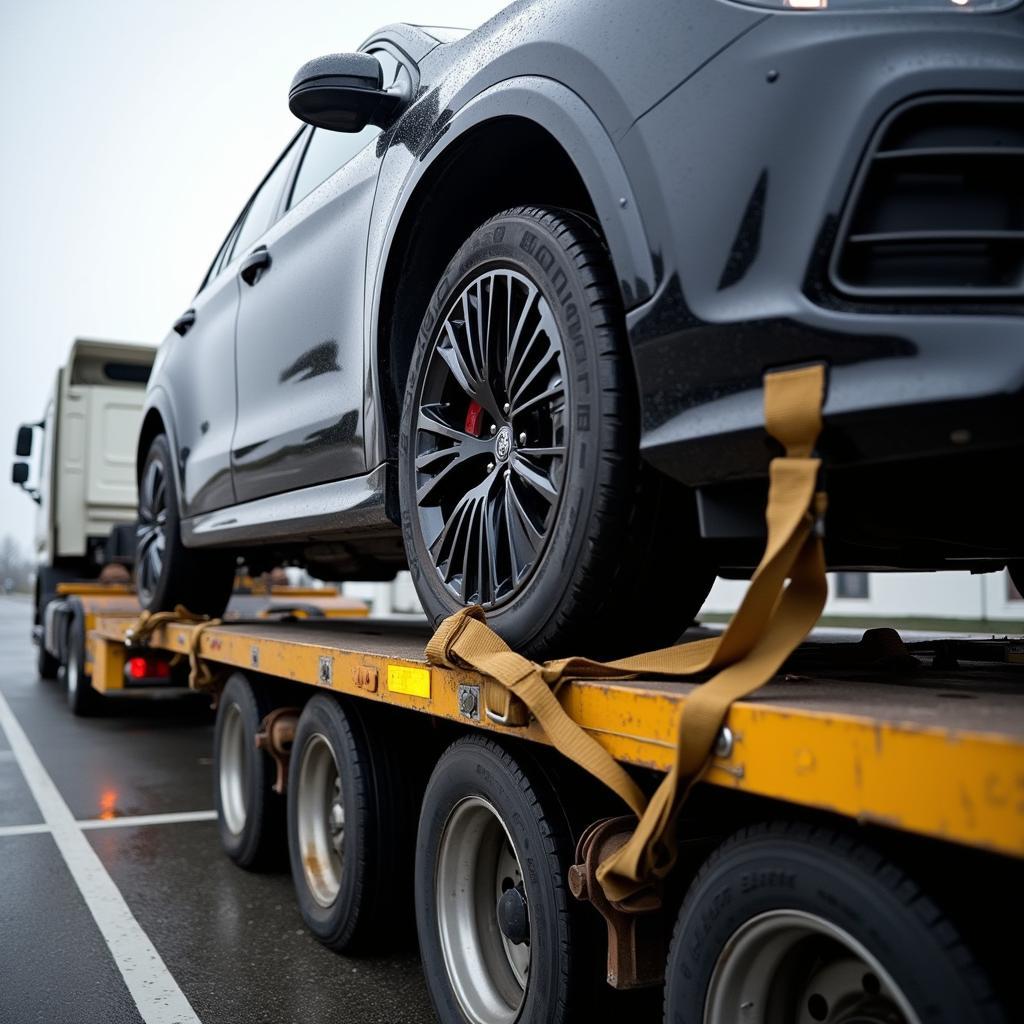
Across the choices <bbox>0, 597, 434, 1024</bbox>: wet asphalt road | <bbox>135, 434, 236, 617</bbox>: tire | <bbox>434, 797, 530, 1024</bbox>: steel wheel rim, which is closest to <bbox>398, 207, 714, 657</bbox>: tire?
<bbox>434, 797, 530, 1024</bbox>: steel wheel rim

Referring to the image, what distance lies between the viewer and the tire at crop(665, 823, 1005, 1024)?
1.30 m

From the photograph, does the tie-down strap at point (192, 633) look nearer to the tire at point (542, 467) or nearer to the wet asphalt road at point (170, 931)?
the wet asphalt road at point (170, 931)

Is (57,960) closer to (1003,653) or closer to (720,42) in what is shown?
(1003,653)

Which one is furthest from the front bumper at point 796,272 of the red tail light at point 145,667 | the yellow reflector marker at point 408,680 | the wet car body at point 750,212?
the red tail light at point 145,667

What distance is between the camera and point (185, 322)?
5.01 meters

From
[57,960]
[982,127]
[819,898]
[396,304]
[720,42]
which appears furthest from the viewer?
[57,960]

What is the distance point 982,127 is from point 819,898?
1.10 m

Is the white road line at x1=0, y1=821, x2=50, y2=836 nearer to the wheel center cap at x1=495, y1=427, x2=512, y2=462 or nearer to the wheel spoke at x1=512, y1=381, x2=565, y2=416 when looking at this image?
the wheel center cap at x1=495, y1=427, x2=512, y2=462

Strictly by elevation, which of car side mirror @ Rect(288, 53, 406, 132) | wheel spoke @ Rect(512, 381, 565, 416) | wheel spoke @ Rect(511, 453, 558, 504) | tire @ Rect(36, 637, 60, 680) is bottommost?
tire @ Rect(36, 637, 60, 680)

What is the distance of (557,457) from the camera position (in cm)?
219

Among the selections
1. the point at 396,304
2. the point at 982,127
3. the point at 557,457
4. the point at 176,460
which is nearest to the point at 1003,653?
the point at 557,457

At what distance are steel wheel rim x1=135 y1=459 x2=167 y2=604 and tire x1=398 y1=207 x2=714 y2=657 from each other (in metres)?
2.99

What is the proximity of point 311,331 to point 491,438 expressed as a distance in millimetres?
1203

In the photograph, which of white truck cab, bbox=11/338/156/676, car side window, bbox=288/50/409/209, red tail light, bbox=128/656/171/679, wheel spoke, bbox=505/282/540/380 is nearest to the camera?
wheel spoke, bbox=505/282/540/380
